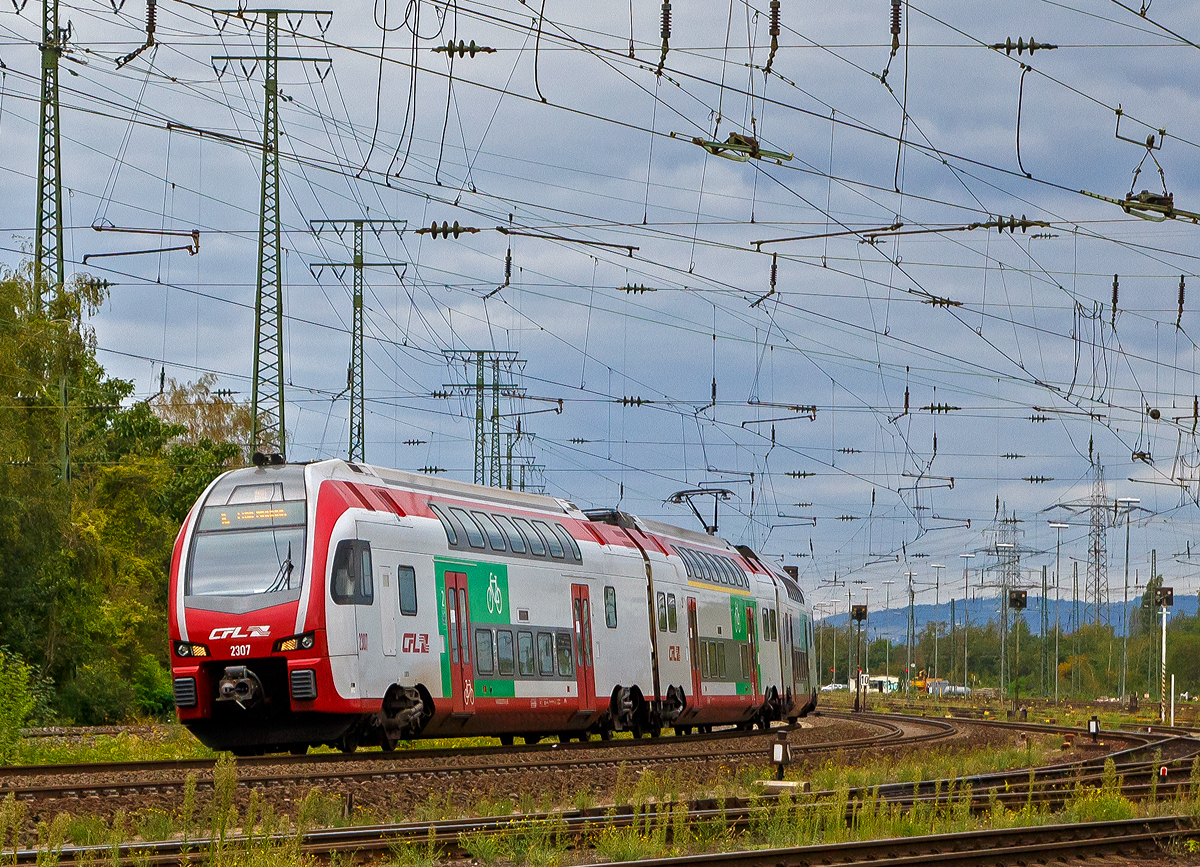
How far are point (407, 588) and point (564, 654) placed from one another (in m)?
5.80

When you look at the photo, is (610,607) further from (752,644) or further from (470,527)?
(752,644)

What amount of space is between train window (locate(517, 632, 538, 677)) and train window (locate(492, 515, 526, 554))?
59.8 inches

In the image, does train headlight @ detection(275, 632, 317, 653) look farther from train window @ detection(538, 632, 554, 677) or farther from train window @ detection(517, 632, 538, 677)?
train window @ detection(538, 632, 554, 677)

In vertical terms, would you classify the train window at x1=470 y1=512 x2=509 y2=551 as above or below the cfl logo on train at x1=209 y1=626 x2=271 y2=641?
above

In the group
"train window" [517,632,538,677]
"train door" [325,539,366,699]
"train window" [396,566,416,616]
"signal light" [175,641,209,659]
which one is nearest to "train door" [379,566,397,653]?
"train window" [396,566,416,616]

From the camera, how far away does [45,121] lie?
37.8 m

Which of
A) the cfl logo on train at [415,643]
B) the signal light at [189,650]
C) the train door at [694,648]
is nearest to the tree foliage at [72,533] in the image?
the signal light at [189,650]

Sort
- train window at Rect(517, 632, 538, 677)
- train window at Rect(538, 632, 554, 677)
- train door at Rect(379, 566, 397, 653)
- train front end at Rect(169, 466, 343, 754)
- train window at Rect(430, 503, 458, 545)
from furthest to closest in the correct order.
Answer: train window at Rect(538, 632, 554, 677) → train window at Rect(517, 632, 538, 677) → train window at Rect(430, 503, 458, 545) → train door at Rect(379, 566, 397, 653) → train front end at Rect(169, 466, 343, 754)

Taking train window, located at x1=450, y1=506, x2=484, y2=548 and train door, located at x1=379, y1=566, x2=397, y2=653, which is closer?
train door, located at x1=379, y1=566, x2=397, y2=653

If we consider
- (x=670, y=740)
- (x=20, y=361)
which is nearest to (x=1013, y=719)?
(x=670, y=740)

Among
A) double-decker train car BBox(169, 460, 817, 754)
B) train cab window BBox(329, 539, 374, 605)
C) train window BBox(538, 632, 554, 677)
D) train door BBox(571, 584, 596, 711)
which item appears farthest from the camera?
train door BBox(571, 584, 596, 711)

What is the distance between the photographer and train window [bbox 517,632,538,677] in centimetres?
2714

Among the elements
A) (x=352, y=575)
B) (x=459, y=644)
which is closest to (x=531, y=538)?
(x=459, y=644)

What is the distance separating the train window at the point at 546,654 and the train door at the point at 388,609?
4.97m
